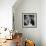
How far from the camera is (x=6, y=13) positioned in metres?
4.53

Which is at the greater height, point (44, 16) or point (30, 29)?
point (44, 16)

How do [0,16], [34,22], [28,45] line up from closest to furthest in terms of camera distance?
[28,45] → [0,16] → [34,22]

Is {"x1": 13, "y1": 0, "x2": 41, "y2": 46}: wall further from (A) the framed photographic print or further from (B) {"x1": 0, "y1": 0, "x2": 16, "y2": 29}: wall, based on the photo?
(B) {"x1": 0, "y1": 0, "x2": 16, "y2": 29}: wall

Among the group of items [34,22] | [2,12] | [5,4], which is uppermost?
[5,4]

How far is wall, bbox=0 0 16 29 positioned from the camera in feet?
14.6

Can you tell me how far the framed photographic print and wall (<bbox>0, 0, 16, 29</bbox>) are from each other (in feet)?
4.59

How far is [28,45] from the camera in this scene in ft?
14.0

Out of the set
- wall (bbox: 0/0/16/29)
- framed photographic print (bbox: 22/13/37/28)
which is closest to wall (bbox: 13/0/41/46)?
framed photographic print (bbox: 22/13/37/28)

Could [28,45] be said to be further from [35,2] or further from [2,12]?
[35,2]

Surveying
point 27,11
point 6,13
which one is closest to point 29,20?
point 27,11

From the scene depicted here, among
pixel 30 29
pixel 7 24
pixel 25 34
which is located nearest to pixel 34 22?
pixel 30 29

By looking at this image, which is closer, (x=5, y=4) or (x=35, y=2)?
(x=5, y=4)

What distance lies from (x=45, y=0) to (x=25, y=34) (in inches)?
79.4

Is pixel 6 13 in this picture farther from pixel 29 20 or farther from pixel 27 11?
pixel 29 20
